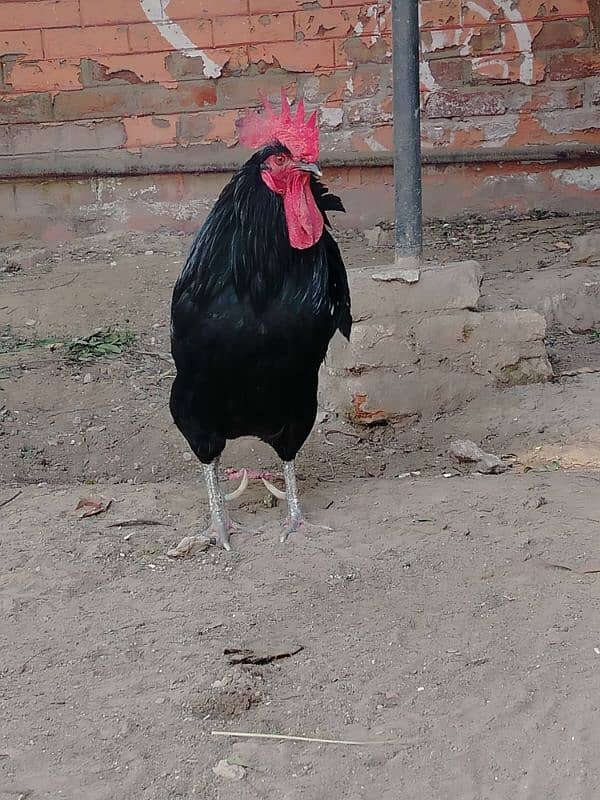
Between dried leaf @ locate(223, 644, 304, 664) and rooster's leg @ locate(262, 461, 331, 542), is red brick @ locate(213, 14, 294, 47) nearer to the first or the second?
rooster's leg @ locate(262, 461, 331, 542)

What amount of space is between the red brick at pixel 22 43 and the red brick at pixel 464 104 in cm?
311

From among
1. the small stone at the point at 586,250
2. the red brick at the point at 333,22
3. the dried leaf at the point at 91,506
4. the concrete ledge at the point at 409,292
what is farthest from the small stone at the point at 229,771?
the red brick at the point at 333,22

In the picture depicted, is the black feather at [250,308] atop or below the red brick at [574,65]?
below

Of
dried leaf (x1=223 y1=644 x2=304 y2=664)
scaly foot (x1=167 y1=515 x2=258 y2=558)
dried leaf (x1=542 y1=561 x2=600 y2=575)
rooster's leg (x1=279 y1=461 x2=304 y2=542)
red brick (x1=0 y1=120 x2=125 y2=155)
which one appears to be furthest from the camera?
red brick (x1=0 y1=120 x2=125 y2=155)

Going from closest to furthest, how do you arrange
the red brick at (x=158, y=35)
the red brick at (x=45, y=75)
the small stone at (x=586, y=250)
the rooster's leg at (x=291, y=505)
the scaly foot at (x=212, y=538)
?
1. the scaly foot at (x=212, y=538)
2. the rooster's leg at (x=291, y=505)
3. the small stone at (x=586, y=250)
4. the red brick at (x=158, y=35)
5. the red brick at (x=45, y=75)

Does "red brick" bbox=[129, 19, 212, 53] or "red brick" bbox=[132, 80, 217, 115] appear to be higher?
"red brick" bbox=[129, 19, 212, 53]

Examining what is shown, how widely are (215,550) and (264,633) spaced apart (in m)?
0.63

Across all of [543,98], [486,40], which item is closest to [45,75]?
[486,40]

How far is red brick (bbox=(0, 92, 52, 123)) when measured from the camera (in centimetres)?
717

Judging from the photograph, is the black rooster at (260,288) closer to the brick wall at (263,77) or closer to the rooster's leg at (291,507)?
the rooster's leg at (291,507)

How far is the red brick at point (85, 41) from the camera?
7.01 m

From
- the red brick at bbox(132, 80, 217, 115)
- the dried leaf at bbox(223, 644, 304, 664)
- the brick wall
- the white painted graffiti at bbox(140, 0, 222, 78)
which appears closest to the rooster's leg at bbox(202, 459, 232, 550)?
the dried leaf at bbox(223, 644, 304, 664)

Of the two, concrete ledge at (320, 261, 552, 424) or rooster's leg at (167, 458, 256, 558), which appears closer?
rooster's leg at (167, 458, 256, 558)

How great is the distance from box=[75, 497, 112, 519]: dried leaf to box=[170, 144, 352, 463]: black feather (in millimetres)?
588
